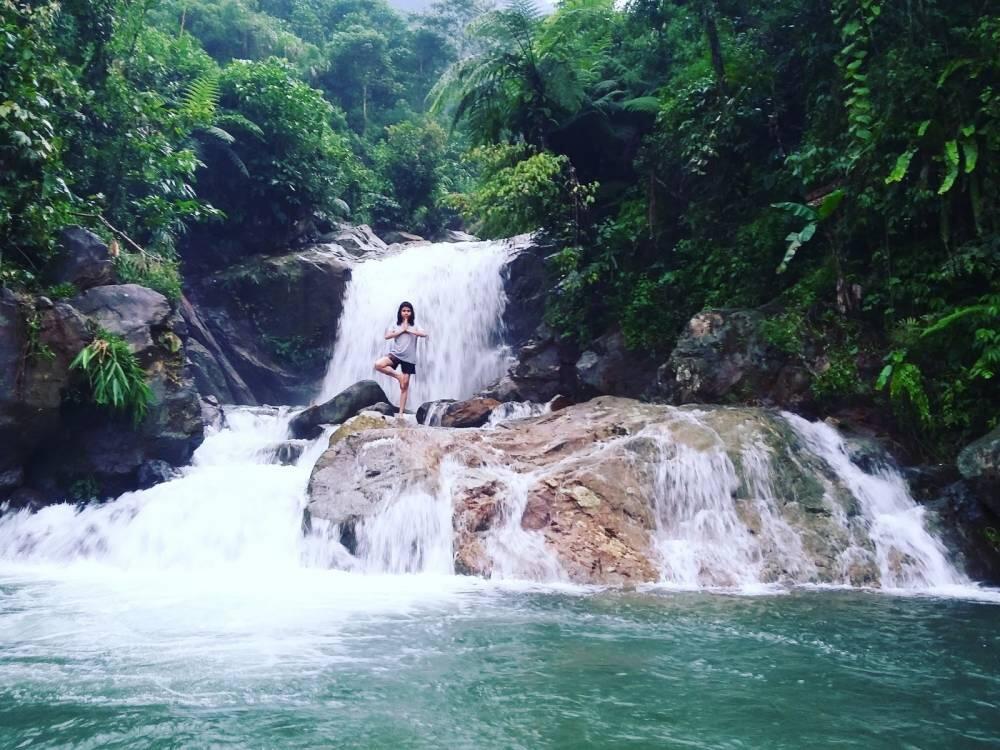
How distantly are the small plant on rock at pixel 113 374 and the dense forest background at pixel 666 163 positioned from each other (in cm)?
108

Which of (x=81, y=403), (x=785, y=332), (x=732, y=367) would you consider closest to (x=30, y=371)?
(x=81, y=403)

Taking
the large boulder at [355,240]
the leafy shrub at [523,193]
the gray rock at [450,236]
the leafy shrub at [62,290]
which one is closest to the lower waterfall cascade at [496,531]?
the leafy shrub at [62,290]

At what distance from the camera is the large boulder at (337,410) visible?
11.2 m

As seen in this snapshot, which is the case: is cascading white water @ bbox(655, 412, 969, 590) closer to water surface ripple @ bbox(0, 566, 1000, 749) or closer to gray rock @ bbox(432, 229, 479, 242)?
water surface ripple @ bbox(0, 566, 1000, 749)

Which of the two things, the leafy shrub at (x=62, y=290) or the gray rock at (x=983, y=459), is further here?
the leafy shrub at (x=62, y=290)

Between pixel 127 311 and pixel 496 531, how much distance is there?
623 cm

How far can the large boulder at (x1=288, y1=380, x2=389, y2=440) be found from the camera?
11.2 meters

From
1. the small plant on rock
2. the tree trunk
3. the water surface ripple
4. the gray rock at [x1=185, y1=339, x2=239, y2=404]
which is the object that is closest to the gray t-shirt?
the small plant on rock

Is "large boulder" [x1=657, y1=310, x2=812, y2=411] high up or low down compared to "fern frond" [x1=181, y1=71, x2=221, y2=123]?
down

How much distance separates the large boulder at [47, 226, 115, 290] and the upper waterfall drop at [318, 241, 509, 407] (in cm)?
586

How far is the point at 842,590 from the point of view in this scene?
559 centimetres

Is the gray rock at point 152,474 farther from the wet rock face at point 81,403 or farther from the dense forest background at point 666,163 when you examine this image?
the dense forest background at point 666,163

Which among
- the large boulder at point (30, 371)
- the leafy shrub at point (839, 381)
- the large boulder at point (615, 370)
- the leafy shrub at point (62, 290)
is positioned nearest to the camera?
the large boulder at point (30, 371)

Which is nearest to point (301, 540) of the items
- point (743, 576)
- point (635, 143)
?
point (743, 576)
